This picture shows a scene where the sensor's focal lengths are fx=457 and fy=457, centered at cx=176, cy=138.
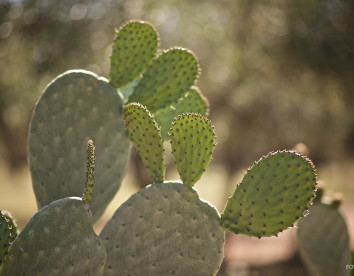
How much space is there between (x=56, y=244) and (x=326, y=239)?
244 centimetres

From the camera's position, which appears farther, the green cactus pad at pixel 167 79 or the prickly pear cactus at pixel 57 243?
the green cactus pad at pixel 167 79

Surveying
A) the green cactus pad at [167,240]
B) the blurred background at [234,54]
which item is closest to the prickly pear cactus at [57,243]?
the green cactus pad at [167,240]

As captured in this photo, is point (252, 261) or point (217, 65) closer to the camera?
point (252, 261)

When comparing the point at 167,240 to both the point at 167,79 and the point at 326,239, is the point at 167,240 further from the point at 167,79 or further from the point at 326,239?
the point at 326,239

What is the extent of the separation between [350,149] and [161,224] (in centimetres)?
1185

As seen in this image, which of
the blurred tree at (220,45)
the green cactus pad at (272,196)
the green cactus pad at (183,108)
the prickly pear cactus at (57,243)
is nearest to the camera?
the prickly pear cactus at (57,243)

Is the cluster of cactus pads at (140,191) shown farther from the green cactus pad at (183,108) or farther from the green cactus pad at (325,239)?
the green cactus pad at (325,239)

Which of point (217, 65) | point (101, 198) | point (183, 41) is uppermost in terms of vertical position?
point (101, 198)

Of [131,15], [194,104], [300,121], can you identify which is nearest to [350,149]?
[300,121]

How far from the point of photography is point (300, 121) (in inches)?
462

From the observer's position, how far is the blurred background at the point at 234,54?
24.3ft

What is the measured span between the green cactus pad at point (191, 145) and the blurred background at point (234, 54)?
3.78 metres

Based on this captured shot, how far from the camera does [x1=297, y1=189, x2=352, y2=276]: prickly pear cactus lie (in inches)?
135

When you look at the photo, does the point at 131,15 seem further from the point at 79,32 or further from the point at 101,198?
the point at 101,198
